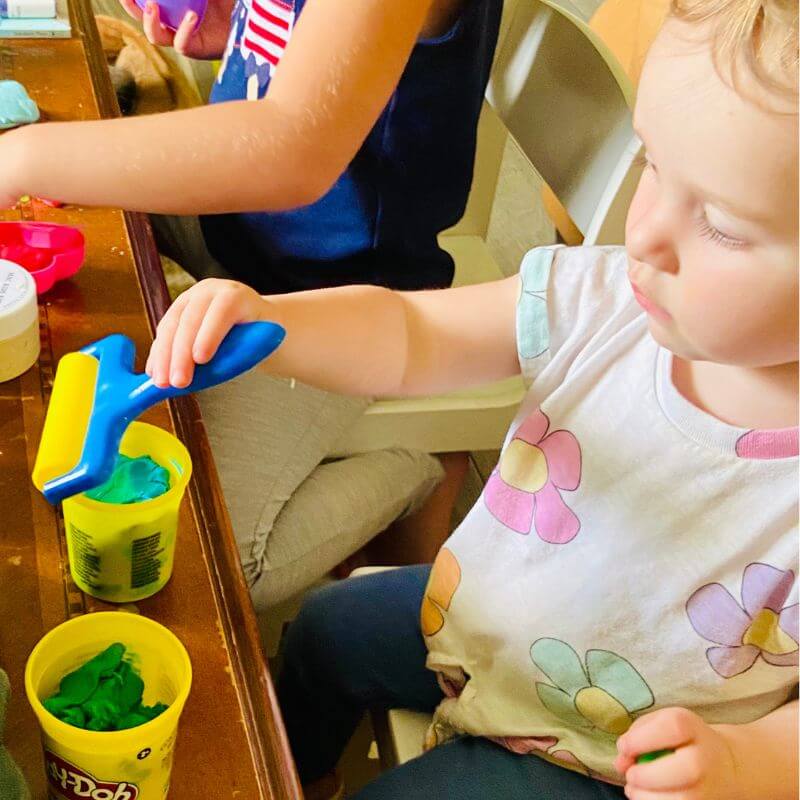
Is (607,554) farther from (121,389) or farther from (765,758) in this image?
(121,389)

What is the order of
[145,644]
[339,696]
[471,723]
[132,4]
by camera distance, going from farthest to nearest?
1. [132,4]
2. [339,696]
3. [471,723]
4. [145,644]

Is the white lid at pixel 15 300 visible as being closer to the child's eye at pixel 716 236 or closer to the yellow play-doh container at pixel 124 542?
the yellow play-doh container at pixel 124 542

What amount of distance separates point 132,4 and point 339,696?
79 cm

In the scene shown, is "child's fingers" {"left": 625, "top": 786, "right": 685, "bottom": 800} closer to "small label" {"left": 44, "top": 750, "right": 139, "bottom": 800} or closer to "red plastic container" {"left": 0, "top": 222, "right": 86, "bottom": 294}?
"small label" {"left": 44, "top": 750, "right": 139, "bottom": 800}

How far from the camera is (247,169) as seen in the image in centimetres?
78

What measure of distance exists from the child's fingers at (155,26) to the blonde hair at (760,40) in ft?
2.33

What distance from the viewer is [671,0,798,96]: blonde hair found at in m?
0.46

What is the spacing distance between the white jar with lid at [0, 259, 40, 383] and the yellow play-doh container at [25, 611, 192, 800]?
0.82 feet

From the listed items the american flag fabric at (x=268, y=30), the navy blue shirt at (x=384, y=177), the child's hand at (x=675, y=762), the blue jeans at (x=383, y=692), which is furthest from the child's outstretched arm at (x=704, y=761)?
the american flag fabric at (x=268, y=30)

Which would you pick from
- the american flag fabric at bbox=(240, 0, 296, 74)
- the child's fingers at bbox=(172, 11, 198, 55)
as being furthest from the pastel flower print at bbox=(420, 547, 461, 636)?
the child's fingers at bbox=(172, 11, 198, 55)

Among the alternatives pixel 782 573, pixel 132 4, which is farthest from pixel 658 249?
pixel 132 4

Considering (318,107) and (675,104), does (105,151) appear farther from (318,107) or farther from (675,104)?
(675,104)

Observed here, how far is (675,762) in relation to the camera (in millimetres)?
553

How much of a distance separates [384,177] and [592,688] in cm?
54
